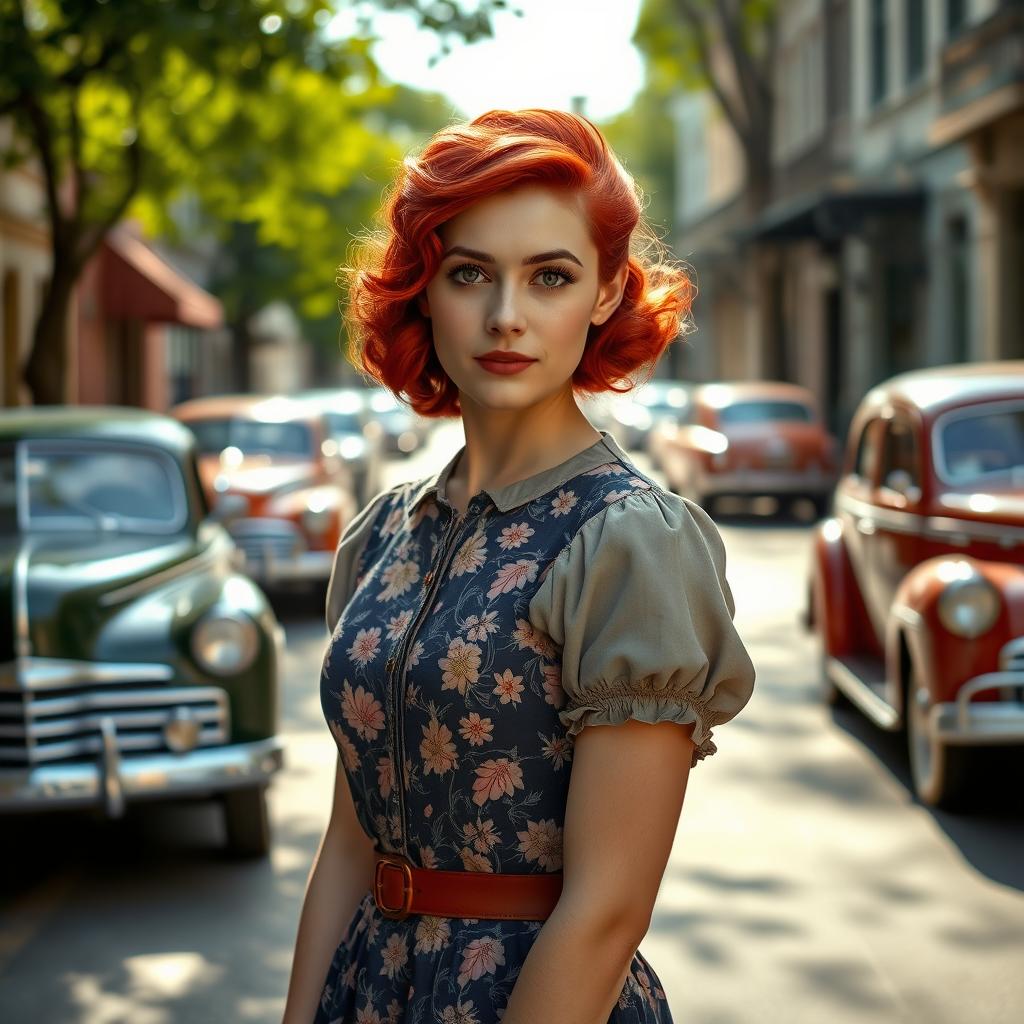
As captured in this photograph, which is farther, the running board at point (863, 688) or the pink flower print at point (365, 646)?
the running board at point (863, 688)

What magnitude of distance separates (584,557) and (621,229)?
46 centimetres

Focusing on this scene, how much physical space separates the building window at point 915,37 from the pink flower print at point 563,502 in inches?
1057

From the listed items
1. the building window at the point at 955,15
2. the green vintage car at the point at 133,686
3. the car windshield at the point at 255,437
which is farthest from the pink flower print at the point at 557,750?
the building window at the point at 955,15

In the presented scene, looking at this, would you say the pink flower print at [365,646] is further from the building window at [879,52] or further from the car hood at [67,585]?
the building window at [879,52]

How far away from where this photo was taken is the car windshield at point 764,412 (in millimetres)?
22141

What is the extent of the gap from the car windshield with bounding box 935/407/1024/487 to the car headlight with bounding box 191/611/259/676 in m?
3.44

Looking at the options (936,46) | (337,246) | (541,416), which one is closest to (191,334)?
(337,246)

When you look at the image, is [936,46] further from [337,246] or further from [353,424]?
[337,246]

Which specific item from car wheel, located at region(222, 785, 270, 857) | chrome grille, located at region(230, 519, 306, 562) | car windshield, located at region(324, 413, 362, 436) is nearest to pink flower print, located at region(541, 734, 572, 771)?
car wheel, located at region(222, 785, 270, 857)

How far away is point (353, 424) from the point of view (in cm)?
2745

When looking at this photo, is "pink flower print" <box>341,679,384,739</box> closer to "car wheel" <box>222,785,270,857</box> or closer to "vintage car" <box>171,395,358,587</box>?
"car wheel" <box>222,785,270,857</box>

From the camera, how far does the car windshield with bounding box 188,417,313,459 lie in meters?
14.9

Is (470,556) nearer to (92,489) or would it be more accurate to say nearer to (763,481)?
(92,489)

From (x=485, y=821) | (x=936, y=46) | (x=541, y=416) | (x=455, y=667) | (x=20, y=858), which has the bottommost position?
(x=20, y=858)
